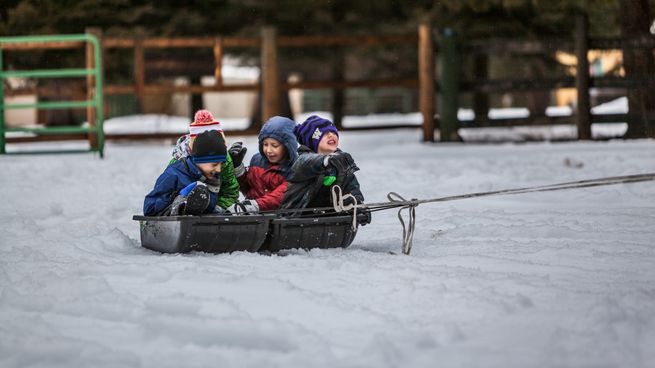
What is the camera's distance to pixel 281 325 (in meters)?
4.50

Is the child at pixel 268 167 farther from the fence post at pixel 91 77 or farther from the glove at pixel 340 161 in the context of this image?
the fence post at pixel 91 77

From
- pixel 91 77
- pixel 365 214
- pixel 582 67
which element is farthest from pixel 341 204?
pixel 91 77

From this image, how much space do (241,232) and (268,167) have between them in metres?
0.98

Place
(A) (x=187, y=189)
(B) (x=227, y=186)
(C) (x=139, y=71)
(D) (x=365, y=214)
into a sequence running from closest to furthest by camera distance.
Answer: (A) (x=187, y=189)
(D) (x=365, y=214)
(B) (x=227, y=186)
(C) (x=139, y=71)

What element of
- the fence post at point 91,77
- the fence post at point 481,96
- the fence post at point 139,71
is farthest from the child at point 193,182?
the fence post at point 481,96

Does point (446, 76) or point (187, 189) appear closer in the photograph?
point (187, 189)

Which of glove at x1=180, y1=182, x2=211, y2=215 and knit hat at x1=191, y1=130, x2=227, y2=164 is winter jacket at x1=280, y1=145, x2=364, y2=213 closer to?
knit hat at x1=191, y1=130, x2=227, y2=164

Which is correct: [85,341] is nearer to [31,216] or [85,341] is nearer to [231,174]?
[231,174]

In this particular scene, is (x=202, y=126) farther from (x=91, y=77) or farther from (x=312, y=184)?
(x=91, y=77)

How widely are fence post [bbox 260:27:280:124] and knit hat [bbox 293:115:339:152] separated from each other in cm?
901

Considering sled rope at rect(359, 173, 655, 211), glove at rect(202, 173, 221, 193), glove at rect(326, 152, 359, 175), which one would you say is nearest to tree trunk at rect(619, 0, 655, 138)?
sled rope at rect(359, 173, 655, 211)

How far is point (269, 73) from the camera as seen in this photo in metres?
16.1

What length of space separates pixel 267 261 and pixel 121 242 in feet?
4.48

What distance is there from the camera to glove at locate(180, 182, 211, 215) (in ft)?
20.3
